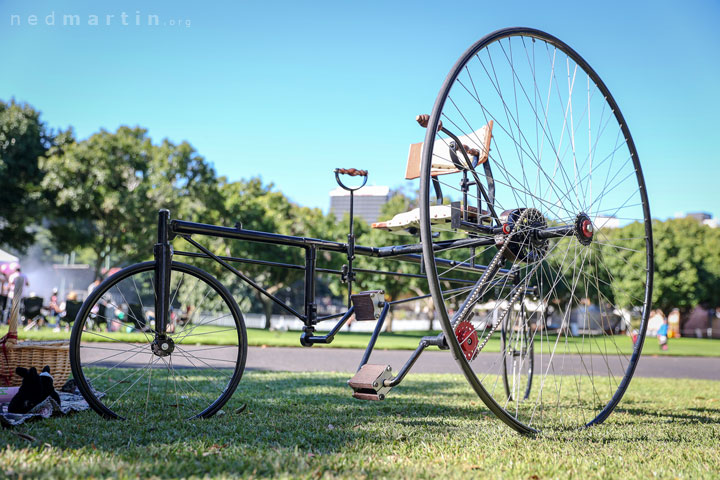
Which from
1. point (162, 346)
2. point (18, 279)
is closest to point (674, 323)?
point (162, 346)

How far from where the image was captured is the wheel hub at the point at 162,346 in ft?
10.8

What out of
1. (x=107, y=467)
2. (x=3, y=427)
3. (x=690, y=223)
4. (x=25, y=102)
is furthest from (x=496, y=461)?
(x=690, y=223)

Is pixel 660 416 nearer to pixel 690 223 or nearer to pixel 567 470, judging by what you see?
pixel 567 470

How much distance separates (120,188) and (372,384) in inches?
834

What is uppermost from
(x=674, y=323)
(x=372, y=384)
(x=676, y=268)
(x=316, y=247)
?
(x=676, y=268)

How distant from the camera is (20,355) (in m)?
3.89

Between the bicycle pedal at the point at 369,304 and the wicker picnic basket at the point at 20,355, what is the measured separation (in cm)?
218

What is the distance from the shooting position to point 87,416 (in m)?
3.24

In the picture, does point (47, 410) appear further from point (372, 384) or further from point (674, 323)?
point (674, 323)

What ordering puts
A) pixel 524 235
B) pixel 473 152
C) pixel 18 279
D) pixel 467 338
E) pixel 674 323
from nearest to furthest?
1. pixel 467 338
2. pixel 524 235
3. pixel 473 152
4. pixel 18 279
5. pixel 674 323

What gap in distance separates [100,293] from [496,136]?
276 centimetres

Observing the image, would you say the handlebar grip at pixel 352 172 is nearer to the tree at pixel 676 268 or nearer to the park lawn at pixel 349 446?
the park lawn at pixel 349 446

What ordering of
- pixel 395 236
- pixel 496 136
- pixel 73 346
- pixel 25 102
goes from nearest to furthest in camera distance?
pixel 73 346 → pixel 496 136 → pixel 25 102 → pixel 395 236

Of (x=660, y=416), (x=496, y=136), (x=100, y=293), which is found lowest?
(x=660, y=416)
